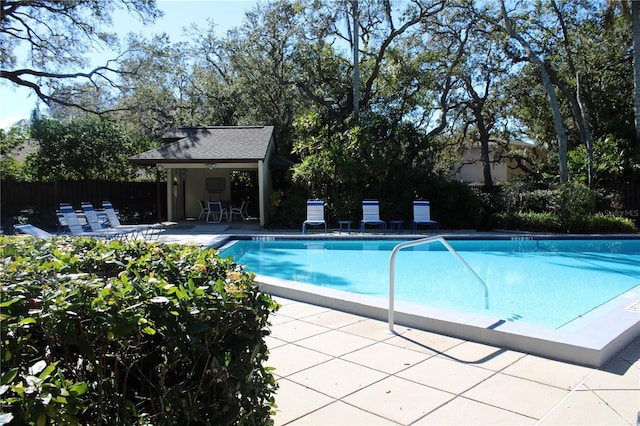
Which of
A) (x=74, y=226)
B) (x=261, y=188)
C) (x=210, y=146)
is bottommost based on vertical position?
(x=74, y=226)

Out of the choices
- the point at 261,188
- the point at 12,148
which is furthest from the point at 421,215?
the point at 12,148

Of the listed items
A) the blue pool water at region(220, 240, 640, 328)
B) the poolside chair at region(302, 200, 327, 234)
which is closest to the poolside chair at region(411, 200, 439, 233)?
the blue pool water at region(220, 240, 640, 328)

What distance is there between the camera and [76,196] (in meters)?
16.4

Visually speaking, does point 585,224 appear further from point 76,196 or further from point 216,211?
point 76,196

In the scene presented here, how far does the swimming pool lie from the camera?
5.80 m

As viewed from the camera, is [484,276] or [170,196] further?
[170,196]

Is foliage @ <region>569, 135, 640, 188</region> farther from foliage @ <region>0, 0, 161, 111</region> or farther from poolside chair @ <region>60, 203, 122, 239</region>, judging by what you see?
foliage @ <region>0, 0, 161, 111</region>

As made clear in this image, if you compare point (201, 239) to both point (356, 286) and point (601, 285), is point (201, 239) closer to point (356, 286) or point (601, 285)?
point (356, 286)

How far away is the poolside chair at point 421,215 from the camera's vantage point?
1427cm

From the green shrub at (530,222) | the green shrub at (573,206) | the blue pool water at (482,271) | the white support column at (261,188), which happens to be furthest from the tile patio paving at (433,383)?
the white support column at (261,188)

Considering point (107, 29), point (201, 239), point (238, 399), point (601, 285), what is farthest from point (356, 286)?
point (107, 29)

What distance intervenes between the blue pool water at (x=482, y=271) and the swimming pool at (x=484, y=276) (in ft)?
0.05

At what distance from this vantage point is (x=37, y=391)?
1.41 metres

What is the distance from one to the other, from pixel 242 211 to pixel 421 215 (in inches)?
295
